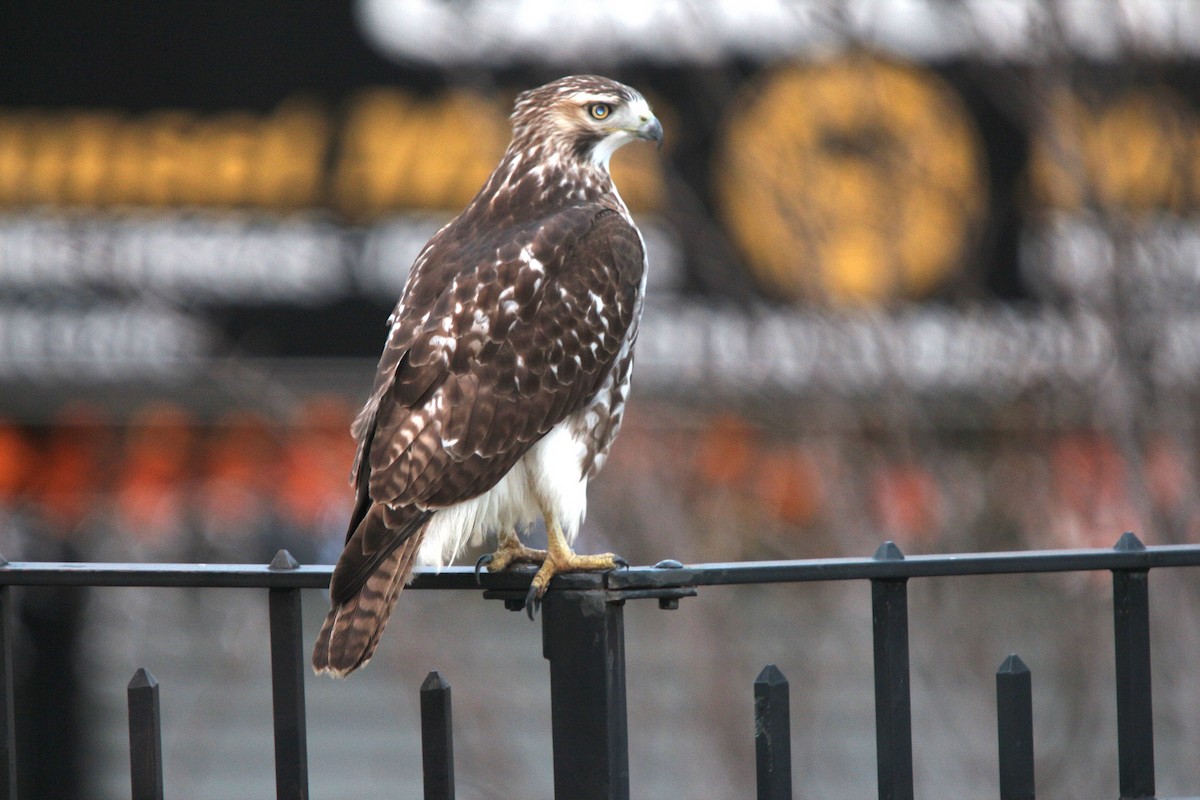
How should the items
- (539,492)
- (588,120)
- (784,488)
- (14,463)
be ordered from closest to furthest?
(539,492) < (588,120) < (784,488) < (14,463)

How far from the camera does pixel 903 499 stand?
4008mm

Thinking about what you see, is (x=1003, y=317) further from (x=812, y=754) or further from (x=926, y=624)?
(x=812, y=754)

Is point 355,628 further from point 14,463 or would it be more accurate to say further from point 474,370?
point 14,463

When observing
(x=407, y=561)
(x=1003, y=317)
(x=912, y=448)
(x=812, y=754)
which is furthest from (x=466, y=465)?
(x=812, y=754)

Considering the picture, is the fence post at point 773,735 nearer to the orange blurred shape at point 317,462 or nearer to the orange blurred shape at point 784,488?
the orange blurred shape at point 784,488

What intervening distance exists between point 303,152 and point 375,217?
0.41 m

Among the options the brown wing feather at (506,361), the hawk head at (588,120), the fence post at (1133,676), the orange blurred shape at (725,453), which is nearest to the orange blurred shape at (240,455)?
the orange blurred shape at (725,453)

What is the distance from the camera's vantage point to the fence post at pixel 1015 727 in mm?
2137

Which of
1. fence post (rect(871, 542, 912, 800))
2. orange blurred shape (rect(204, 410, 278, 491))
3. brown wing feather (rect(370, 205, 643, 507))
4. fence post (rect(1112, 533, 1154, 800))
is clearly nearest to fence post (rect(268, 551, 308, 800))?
brown wing feather (rect(370, 205, 643, 507))

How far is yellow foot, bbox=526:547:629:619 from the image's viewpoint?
220cm

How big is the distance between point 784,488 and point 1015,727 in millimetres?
2485

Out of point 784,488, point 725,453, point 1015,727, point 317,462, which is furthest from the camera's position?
point 317,462

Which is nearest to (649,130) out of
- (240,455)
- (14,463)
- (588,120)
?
(588,120)

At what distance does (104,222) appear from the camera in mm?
5785
